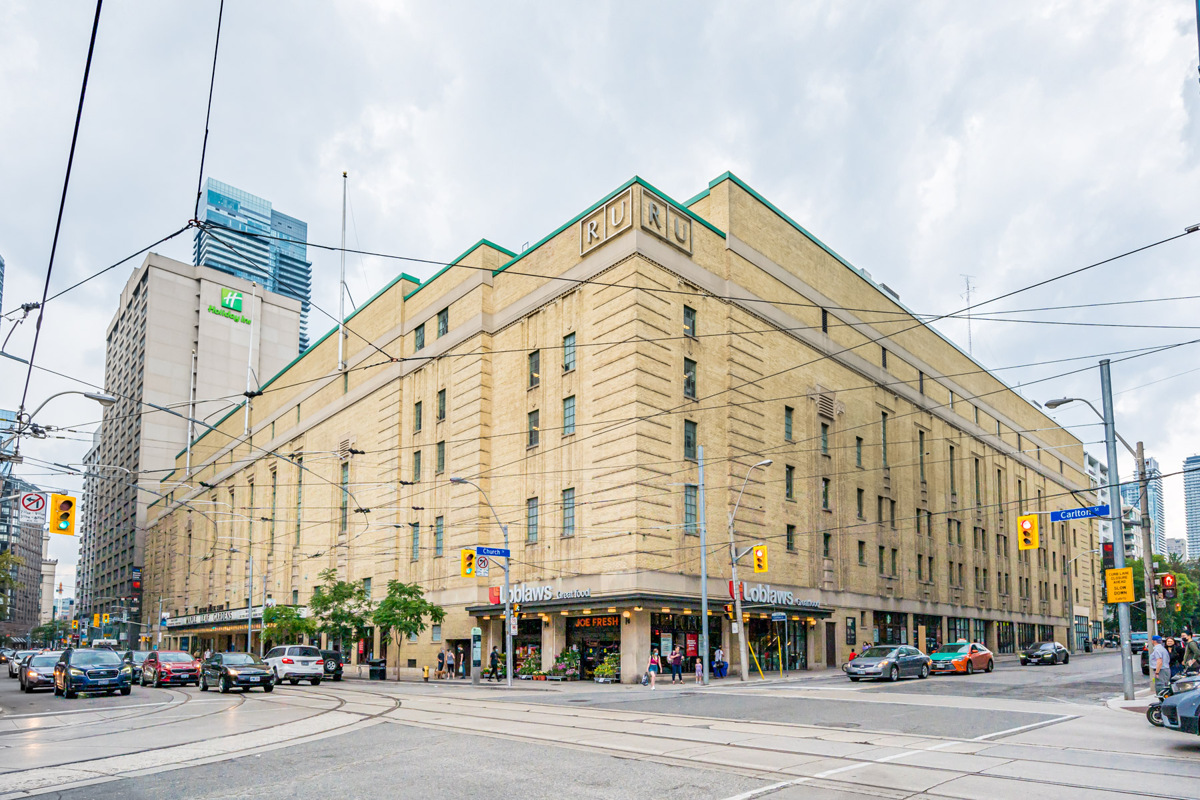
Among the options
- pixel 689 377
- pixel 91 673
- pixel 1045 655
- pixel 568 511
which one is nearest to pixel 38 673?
pixel 91 673

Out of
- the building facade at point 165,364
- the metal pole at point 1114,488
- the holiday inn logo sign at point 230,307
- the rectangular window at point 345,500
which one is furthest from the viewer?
the holiday inn logo sign at point 230,307

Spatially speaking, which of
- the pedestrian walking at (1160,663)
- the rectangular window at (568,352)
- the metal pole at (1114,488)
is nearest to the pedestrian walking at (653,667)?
the rectangular window at (568,352)

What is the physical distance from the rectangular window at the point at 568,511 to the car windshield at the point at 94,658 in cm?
1967

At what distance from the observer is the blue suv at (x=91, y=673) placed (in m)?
30.2

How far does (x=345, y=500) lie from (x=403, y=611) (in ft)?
61.7

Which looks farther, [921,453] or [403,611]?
[921,453]

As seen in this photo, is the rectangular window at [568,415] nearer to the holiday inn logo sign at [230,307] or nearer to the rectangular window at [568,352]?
the rectangular window at [568,352]

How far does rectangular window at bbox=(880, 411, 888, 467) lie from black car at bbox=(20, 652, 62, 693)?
46430 millimetres

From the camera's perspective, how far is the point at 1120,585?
25641 millimetres

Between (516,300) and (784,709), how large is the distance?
32020mm

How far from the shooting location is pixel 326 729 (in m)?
18.3

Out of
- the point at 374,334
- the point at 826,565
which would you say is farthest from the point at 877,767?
the point at 374,334

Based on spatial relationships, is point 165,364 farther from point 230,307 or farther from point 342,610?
point 342,610

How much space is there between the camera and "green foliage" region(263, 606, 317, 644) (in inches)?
2232
